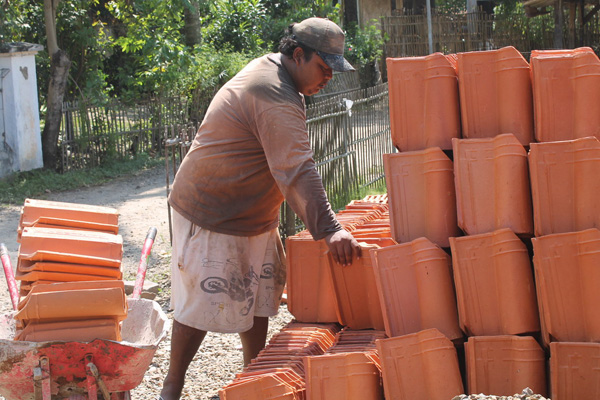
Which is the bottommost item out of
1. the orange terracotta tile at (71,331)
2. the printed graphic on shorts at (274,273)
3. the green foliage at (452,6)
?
the orange terracotta tile at (71,331)

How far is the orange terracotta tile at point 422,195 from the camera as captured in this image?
10.6 ft

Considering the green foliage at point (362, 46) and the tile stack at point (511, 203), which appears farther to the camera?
the green foliage at point (362, 46)

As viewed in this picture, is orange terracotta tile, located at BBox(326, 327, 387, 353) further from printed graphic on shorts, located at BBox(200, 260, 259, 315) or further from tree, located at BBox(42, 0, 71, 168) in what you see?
tree, located at BBox(42, 0, 71, 168)

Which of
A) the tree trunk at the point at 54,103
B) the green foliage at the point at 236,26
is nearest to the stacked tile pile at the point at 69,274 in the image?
the tree trunk at the point at 54,103

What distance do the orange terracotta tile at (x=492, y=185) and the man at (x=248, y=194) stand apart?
0.57 meters

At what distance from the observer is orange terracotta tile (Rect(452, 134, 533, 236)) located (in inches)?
121

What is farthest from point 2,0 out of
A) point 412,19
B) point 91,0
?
point 412,19

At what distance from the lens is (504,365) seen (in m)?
2.90

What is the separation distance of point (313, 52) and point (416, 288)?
124 cm

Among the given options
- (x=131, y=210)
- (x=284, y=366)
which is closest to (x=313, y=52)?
(x=284, y=366)

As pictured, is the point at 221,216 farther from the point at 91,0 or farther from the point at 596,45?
the point at 596,45

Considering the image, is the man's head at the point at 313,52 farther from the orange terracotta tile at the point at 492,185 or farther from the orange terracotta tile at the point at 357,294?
the orange terracotta tile at the point at 357,294

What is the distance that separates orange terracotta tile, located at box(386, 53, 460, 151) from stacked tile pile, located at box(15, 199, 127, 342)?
1565mm

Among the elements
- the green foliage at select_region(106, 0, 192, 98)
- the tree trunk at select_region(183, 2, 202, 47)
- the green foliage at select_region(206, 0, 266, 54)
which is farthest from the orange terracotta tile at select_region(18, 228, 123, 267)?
the green foliage at select_region(206, 0, 266, 54)
